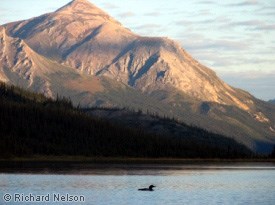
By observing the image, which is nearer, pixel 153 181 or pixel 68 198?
pixel 68 198

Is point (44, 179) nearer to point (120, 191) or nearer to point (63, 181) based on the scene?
point (63, 181)

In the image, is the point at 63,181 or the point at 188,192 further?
the point at 63,181

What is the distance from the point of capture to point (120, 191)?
154500mm

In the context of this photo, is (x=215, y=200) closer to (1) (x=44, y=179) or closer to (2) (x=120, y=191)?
(2) (x=120, y=191)

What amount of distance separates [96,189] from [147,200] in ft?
79.5

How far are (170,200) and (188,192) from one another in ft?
61.9

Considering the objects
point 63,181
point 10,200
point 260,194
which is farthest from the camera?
point 63,181

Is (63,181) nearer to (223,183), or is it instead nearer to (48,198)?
(223,183)

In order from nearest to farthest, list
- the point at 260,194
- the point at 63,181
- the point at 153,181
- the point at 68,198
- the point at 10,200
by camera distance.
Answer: the point at 10,200
the point at 68,198
the point at 260,194
the point at 63,181
the point at 153,181

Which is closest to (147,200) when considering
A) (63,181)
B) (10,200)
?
(10,200)

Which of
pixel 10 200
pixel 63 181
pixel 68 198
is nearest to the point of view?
pixel 10 200

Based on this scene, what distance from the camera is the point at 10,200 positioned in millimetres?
126062

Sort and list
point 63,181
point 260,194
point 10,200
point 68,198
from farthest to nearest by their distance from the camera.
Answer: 1. point 63,181
2. point 260,194
3. point 68,198
4. point 10,200

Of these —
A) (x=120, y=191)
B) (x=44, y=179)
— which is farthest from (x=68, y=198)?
(x=44, y=179)
